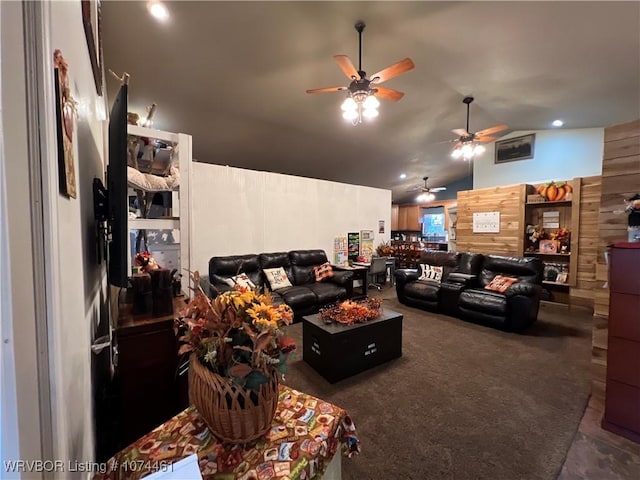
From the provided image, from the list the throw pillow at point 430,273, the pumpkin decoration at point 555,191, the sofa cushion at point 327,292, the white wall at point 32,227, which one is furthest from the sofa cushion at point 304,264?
the pumpkin decoration at point 555,191

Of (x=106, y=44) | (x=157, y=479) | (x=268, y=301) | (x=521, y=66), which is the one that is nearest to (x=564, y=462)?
(x=268, y=301)

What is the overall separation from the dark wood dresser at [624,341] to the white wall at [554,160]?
482cm

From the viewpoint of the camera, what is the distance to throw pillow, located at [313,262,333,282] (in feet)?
15.5

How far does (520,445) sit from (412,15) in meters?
3.70

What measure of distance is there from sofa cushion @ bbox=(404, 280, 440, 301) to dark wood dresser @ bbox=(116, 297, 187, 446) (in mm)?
3855

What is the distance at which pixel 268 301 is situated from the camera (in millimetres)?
930

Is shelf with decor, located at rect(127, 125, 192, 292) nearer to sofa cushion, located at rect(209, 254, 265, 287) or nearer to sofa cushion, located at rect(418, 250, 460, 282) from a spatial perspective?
sofa cushion, located at rect(209, 254, 265, 287)

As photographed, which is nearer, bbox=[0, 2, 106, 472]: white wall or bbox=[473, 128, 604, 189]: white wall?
bbox=[0, 2, 106, 472]: white wall

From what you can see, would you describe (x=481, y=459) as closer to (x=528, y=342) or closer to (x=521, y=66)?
(x=528, y=342)

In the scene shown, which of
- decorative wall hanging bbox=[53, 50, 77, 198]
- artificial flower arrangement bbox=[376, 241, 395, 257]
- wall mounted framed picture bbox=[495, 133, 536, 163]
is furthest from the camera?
artificial flower arrangement bbox=[376, 241, 395, 257]

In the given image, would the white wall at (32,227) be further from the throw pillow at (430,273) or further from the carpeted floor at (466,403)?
the throw pillow at (430,273)

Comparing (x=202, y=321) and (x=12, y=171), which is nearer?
(x=12, y=171)

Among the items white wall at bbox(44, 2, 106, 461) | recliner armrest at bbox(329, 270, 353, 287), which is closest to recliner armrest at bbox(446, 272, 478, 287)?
recliner armrest at bbox(329, 270, 353, 287)

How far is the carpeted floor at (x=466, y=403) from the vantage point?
1.62 meters
